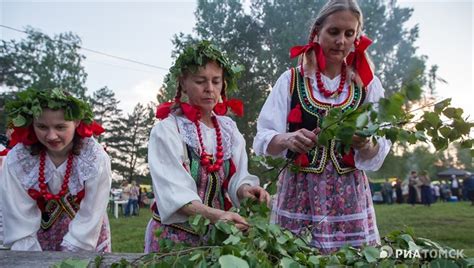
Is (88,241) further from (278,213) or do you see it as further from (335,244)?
(335,244)

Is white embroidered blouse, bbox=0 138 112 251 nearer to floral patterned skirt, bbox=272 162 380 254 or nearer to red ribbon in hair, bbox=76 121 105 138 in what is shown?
red ribbon in hair, bbox=76 121 105 138

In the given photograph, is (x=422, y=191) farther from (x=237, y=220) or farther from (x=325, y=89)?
(x=237, y=220)

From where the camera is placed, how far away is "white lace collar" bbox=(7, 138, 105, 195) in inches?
101

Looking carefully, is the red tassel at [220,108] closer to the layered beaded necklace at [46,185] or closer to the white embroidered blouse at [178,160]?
the white embroidered blouse at [178,160]

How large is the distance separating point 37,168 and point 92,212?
0.38 metres

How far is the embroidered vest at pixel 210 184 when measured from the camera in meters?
2.06

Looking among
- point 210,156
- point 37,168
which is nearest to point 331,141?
point 210,156

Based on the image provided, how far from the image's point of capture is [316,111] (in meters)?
2.06

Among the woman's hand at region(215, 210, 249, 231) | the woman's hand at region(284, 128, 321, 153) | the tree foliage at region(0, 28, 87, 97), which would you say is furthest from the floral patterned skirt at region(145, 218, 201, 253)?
the tree foliage at region(0, 28, 87, 97)

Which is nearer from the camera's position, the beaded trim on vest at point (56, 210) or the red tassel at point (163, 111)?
the red tassel at point (163, 111)

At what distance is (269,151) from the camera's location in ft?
6.74

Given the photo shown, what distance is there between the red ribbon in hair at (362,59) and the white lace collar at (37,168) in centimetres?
146

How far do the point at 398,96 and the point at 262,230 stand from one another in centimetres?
46

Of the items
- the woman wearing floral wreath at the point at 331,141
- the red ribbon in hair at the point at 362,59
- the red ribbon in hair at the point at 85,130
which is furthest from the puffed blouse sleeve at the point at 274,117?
the red ribbon in hair at the point at 85,130
